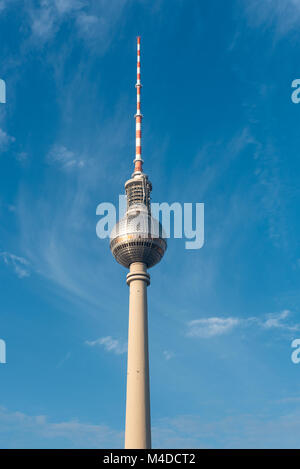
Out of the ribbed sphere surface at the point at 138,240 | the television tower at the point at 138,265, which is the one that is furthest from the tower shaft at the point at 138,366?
the ribbed sphere surface at the point at 138,240

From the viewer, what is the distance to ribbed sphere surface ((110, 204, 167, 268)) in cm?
10494

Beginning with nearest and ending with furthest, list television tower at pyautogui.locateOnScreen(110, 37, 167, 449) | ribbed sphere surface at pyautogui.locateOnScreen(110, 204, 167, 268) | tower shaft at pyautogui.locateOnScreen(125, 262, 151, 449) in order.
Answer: tower shaft at pyautogui.locateOnScreen(125, 262, 151, 449), television tower at pyautogui.locateOnScreen(110, 37, 167, 449), ribbed sphere surface at pyautogui.locateOnScreen(110, 204, 167, 268)

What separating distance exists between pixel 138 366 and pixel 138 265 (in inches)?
797

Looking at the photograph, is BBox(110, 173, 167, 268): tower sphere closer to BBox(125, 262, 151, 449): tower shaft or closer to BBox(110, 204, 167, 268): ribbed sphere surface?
BBox(110, 204, 167, 268): ribbed sphere surface

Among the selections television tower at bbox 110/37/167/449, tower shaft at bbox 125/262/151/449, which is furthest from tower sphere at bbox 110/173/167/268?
tower shaft at bbox 125/262/151/449

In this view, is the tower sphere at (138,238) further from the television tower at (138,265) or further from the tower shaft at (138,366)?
the tower shaft at (138,366)

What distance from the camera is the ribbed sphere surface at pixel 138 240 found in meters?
105

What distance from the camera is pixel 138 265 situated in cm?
10562

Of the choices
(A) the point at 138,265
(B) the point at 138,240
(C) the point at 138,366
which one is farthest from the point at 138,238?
(C) the point at 138,366

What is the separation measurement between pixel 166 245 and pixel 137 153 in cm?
2287
